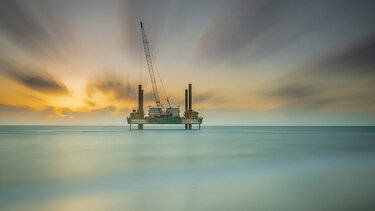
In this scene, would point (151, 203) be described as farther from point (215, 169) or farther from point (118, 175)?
point (215, 169)

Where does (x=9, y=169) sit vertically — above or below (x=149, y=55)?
below

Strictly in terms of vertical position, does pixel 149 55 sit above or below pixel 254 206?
above

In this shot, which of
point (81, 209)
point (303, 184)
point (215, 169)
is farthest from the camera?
point (215, 169)

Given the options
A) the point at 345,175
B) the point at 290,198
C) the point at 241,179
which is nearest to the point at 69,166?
the point at 241,179

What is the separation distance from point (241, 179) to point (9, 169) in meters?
14.6

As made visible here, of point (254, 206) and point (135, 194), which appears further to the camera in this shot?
point (135, 194)

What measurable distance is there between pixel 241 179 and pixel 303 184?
2.82 metres

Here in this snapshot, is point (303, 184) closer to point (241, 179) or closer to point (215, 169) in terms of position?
point (241, 179)

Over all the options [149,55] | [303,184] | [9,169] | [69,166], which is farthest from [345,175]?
[149,55]

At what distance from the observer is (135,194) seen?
8.34m

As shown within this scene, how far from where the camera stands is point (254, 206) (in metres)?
7.12

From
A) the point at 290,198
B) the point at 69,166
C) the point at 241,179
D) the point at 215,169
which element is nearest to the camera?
the point at 290,198

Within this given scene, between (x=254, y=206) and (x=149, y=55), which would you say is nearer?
(x=254, y=206)

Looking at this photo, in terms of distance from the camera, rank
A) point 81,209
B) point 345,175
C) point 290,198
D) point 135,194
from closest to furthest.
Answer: point 81,209
point 290,198
point 135,194
point 345,175
